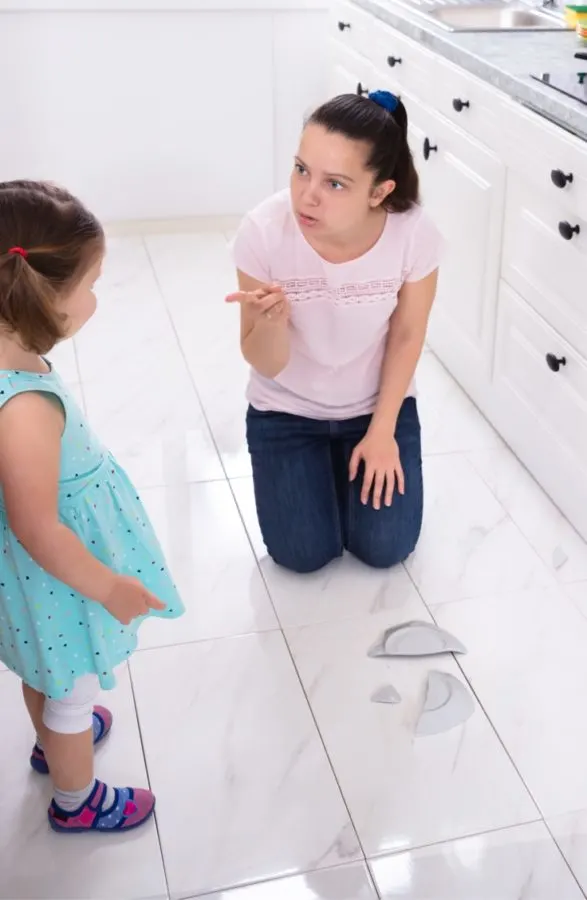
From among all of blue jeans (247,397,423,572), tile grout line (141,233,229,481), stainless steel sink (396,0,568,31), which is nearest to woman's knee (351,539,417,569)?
blue jeans (247,397,423,572)

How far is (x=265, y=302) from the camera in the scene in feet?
5.26

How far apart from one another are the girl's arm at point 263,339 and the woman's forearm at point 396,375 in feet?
0.62

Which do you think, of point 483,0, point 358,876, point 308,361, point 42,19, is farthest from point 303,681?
point 42,19

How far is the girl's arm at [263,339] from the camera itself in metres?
1.76

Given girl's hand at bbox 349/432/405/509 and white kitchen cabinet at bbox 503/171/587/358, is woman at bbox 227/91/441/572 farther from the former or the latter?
white kitchen cabinet at bbox 503/171/587/358

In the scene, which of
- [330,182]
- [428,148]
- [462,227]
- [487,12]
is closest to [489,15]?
[487,12]

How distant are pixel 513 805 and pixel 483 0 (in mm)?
2290

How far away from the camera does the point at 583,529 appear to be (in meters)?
2.09

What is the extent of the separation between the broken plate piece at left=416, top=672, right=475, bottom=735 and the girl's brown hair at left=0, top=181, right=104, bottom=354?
0.87 metres

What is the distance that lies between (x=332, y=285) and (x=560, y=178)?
473 millimetres

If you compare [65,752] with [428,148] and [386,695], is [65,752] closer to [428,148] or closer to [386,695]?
[386,695]

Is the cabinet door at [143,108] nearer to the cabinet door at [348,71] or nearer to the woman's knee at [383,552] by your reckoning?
the cabinet door at [348,71]

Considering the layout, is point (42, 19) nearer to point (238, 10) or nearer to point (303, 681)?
point (238, 10)

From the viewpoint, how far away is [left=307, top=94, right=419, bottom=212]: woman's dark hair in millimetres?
1623
